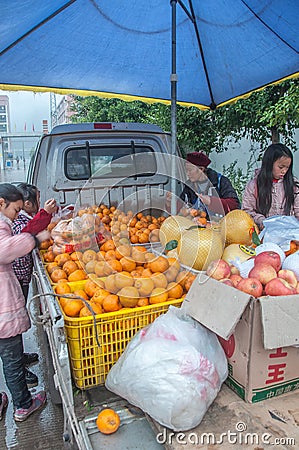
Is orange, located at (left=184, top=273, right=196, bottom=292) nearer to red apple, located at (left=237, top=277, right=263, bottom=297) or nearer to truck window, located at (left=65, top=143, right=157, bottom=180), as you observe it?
red apple, located at (left=237, top=277, right=263, bottom=297)

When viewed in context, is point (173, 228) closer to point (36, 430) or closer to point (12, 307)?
point (12, 307)

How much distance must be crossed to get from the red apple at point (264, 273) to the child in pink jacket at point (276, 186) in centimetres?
155

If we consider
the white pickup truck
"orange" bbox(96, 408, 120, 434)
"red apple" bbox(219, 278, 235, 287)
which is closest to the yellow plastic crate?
"orange" bbox(96, 408, 120, 434)

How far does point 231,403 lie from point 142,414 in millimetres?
391

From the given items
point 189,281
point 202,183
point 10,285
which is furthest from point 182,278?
point 202,183

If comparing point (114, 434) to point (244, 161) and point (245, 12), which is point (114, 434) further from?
point (244, 161)

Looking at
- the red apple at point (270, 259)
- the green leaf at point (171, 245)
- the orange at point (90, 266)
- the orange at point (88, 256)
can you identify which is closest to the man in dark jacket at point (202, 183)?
Answer: the green leaf at point (171, 245)

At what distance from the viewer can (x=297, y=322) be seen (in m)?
1.43

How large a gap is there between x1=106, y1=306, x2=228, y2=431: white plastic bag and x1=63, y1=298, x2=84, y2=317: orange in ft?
1.07

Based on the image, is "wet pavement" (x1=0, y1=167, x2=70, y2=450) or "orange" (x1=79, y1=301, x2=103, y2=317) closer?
"orange" (x1=79, y1=301, x2=103, y2=317)

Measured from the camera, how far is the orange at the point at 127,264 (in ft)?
7.25

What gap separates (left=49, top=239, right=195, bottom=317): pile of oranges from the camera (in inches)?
70.3

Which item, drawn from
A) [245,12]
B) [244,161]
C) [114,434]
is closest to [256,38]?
[245,12]

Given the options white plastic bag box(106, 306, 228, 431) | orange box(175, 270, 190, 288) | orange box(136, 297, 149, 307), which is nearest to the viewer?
white plastic bag box(106, 306, 228, 431)
